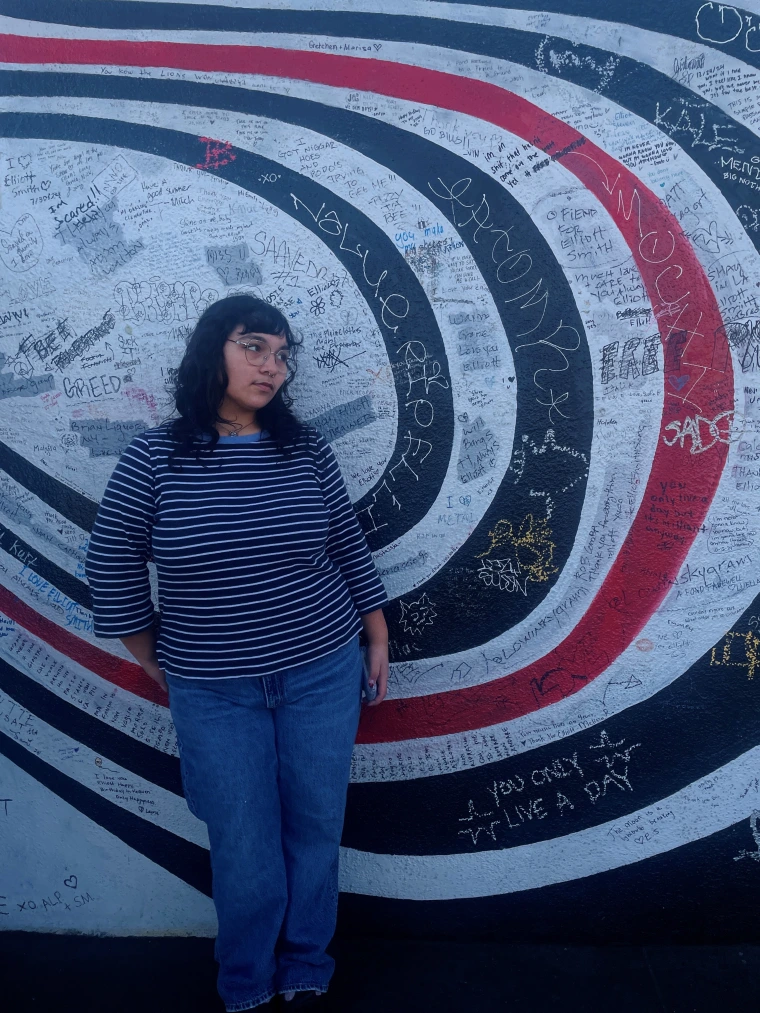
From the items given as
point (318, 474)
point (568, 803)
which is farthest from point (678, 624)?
point (318, 474)

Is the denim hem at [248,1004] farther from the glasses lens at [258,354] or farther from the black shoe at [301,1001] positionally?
the glasses lens at [258,354]

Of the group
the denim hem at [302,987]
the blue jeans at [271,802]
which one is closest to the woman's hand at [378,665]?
the blue jeans at [271,802]

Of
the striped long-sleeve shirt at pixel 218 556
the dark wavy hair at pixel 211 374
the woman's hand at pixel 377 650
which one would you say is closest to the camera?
the striped long-sleeve shirt at pixel 218 556

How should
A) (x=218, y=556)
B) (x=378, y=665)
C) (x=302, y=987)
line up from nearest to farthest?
(x=218, y=556)
(x=302, y=987)
(x=378, y=665)

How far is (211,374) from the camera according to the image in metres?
1.88

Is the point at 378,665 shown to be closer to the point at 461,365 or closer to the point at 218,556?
the point at 218,556

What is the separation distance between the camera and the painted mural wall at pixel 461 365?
2.23 meters

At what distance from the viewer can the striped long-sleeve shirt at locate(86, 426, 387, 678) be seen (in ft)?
5.78

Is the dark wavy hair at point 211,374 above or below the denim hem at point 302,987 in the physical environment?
above

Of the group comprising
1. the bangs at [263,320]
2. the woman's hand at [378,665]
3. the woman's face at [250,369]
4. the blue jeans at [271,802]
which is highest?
the bangs at [263,320]

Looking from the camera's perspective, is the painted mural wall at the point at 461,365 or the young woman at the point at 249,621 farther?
the painted mural wall at the point at 461,365

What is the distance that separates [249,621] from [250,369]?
69 cm

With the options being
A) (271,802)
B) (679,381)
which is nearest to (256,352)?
(271,802)

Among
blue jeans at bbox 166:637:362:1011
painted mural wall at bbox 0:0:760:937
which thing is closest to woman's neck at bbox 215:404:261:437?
painted mural wall at bbox 0:0:760:937
